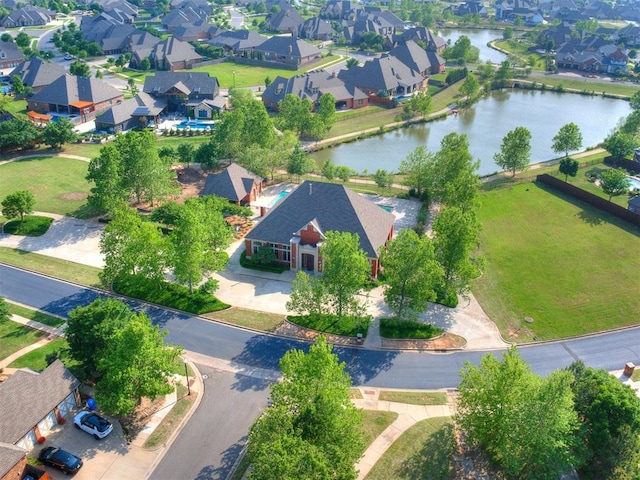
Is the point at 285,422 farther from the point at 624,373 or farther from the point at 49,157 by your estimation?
the point at 49,157

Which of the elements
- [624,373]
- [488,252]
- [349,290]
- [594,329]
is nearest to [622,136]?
[488,252]

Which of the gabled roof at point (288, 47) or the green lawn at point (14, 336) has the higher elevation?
the gabled roof at point (288, 47)

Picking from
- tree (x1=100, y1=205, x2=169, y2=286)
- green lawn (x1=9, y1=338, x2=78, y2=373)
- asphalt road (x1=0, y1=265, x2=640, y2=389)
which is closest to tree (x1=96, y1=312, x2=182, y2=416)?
green lawn (x1=9, y1=338, x2=78, y2=373)

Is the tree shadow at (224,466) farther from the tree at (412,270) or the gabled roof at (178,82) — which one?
the gabled roof at (178,82)

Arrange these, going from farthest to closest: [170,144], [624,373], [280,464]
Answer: [170,144] → [624,373] → [280,464]

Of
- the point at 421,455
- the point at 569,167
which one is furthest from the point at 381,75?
the point at 421,455

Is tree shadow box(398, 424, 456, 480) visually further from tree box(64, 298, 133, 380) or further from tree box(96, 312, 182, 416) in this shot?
tree box(64, 298, 133, 380)

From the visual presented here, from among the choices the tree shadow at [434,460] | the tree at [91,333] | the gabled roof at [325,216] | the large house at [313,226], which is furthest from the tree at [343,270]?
the tree at [91,333]
